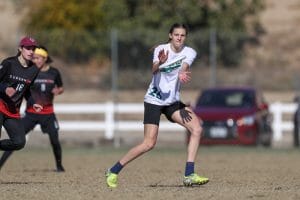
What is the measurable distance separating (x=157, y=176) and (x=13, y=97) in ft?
10.3

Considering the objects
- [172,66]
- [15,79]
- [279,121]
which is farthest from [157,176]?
[279,121]

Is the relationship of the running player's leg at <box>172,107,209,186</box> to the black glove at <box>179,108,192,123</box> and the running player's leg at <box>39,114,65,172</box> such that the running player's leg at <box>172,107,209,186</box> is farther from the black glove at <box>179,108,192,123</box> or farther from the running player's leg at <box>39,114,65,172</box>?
the running player's leg at <box>39,114,65,172</box>

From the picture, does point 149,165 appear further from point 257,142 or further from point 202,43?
point 202,43

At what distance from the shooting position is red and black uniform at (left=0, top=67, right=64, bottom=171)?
18641mm

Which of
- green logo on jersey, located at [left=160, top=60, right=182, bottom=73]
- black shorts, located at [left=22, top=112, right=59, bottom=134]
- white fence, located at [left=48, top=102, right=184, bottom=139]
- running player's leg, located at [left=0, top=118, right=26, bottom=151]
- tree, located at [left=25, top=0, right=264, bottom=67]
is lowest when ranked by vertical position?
white fence, located at [left=48, top=102, right=184, bottom=139]

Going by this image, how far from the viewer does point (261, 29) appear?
45906 mm

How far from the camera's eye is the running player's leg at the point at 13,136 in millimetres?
14898

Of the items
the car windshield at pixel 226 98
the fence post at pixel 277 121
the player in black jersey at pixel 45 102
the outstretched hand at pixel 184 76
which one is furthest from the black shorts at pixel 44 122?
the fence post at pixel 277 121

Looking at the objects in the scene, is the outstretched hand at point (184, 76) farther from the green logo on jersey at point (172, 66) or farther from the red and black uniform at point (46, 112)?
the red and black uniform at point (46, 112)

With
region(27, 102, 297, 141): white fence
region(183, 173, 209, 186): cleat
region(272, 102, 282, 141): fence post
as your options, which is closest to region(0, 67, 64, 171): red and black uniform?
region(183, 173, 209, 186): cleat

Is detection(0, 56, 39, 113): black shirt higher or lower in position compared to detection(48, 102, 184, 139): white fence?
higher

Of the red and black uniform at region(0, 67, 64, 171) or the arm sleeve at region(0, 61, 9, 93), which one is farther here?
the red and black uniform at region(0, 67, 64, 171)

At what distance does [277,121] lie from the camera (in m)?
32.3

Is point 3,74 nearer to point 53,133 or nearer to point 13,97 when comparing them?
point 13,97
